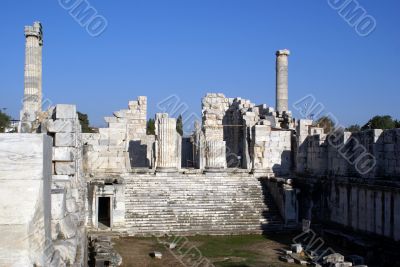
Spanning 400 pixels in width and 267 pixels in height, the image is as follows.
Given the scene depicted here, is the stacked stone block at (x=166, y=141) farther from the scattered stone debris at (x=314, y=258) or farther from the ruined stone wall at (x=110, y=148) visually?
the scattered stone debris at (x=314, y=258)

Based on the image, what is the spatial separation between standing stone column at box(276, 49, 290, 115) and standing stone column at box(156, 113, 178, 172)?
1222 centimetres

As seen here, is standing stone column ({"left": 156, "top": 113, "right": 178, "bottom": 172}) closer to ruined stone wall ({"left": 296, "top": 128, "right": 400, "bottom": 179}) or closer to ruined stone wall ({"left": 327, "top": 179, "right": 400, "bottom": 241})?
ruined stone wall ({"left": 296, "top": 128, "right": 400, "bottom": 179})

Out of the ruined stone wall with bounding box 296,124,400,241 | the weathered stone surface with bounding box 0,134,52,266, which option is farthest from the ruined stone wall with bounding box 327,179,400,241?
the weathered stone surface with bounding box 0,134,52,266

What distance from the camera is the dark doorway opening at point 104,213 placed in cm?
2064

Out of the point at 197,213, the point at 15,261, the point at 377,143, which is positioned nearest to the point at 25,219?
the point at 15,261

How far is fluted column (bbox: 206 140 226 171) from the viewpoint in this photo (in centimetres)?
2433

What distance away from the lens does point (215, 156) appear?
966 inches

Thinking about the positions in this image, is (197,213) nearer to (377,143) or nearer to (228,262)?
(228,262)

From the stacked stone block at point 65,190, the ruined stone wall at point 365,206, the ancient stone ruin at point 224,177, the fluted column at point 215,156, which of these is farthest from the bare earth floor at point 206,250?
the fluted column at point 215,156

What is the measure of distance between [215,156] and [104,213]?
5758 millimetres

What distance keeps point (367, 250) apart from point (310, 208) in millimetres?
5599

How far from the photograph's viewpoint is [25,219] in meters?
4.77

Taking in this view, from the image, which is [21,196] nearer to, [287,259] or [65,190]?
[65,190]

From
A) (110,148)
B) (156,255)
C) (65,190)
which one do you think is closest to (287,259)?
(156,255)
